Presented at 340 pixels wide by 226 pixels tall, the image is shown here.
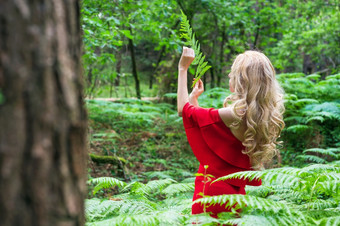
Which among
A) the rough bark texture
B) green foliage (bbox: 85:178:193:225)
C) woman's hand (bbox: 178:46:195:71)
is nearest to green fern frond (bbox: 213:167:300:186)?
green foliage (bbox: 85:178:193:225)

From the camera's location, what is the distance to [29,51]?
32.8 inches

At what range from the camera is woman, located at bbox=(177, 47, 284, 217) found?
2.28m

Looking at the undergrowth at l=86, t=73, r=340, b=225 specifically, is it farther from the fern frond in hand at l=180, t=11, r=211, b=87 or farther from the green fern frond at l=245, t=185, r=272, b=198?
the fern frond in hand at l=180, t=11, r=211, b=87

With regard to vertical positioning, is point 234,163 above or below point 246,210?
above

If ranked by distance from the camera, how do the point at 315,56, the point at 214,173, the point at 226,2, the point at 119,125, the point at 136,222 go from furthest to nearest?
the point at 315,56
the point at 119,125
the point at 226,2
the point at 214,173
the point at 136,222

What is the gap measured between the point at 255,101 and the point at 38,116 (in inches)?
70.6

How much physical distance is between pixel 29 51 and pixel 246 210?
161cm

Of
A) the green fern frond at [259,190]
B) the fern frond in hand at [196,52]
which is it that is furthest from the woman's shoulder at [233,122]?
the green fern frond at [259,190]

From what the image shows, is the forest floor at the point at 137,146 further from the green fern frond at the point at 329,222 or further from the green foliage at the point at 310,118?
the green fern frond at the point at 329,222

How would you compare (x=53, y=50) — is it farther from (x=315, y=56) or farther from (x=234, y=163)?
(x=315, y=56)

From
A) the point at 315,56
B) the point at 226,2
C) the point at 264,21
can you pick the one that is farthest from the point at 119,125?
the point at 315,56

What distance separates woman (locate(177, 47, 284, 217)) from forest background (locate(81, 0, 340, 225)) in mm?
253

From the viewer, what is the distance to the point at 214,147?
2.32 meters

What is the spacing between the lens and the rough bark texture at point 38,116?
80 centimetres
